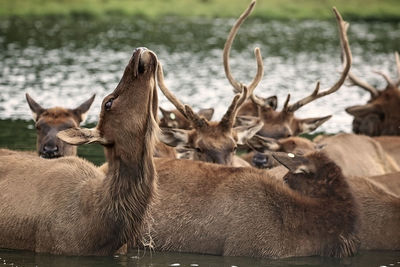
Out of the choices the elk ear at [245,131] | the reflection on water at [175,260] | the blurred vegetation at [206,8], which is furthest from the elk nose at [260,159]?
the blurred vegetation at [206,8]

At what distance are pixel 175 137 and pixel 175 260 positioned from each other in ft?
6.39

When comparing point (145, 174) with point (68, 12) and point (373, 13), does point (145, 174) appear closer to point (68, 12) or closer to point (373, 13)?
point (68, 12)

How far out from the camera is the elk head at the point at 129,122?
826cm

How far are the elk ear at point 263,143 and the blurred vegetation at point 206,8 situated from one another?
37.2 meters

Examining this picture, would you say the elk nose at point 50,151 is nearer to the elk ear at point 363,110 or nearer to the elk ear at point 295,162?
the elk ear at point 295,162

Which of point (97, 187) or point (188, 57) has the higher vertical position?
point (97, 187)

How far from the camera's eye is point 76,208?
8828mm

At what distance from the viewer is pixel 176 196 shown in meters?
9.76

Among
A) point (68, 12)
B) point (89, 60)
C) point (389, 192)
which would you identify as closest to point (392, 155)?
point (389, 192)

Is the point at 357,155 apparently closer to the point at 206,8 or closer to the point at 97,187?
the point at 97,187

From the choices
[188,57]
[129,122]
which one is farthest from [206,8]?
[129,122]

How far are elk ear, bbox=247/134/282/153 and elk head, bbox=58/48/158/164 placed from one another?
360 centimetres

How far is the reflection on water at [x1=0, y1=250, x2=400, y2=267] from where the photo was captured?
880 centimetres

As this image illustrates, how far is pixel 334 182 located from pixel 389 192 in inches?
45.2
